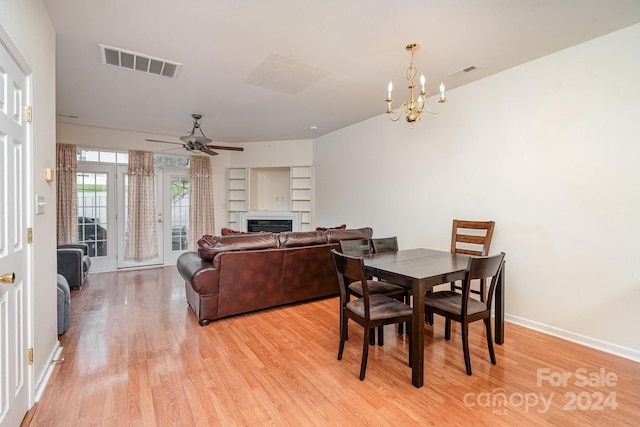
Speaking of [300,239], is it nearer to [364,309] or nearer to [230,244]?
[230,244]

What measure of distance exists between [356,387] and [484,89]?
3.36 m

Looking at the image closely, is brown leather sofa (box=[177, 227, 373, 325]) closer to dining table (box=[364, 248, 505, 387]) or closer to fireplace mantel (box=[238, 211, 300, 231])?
dining table (box=[364, 248, 505, 387])

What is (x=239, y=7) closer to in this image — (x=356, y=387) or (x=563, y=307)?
(x=356, y=387)

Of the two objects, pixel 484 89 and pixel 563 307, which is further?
pixel 484 89

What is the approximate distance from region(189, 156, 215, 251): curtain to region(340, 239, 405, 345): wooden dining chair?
4558 millimetres

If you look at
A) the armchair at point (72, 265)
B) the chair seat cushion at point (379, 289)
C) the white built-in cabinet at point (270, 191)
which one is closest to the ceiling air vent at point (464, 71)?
the chair seat cushion at point (379, 289)

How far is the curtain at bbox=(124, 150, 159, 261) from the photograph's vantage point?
5770 mm

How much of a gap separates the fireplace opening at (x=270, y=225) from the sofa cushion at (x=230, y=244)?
3.40 metres

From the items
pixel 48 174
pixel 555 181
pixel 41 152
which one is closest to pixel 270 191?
pixel 48 174

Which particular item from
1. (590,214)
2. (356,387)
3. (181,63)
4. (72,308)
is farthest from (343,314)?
(72,308)

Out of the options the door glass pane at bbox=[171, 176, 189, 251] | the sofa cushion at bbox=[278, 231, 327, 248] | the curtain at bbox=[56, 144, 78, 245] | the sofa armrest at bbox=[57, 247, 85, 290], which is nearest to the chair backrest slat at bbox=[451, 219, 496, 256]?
the sofa cushion at bbox=[278, 231, 327, 248]

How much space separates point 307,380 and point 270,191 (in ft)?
18.4

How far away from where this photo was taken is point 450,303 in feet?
7.63

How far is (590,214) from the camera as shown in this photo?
2656 mm
